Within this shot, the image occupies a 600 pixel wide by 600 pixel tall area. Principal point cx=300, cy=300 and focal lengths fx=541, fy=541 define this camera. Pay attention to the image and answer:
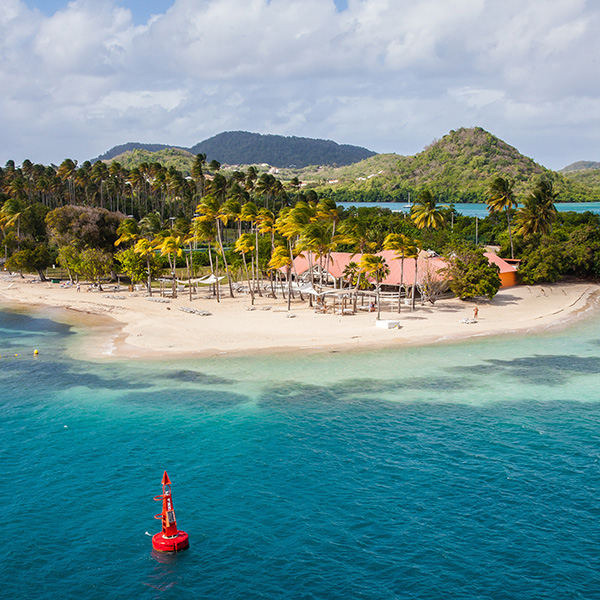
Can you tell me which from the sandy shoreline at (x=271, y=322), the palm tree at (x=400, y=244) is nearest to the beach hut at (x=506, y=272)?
the sandy shoreline at (x=271, y=322)

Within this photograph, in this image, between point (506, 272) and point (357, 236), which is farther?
point (506, 272)

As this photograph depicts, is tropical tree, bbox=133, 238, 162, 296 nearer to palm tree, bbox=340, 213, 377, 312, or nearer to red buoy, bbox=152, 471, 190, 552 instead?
palm tree, bbox=340, 213, 377, 312

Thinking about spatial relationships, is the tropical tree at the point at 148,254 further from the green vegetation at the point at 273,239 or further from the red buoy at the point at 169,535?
the red buoy at the point at 169,535

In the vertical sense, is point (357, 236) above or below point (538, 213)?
below

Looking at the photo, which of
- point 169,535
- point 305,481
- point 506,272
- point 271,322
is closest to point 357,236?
point 271,322

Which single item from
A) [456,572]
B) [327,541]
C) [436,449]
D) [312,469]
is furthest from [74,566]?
[436,449]

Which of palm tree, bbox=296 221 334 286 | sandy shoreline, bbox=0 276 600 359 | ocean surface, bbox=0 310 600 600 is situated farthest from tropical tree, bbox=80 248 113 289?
ocean surface, bbox=0 310 600 600

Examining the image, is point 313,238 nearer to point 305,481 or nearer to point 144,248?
point 144,248
